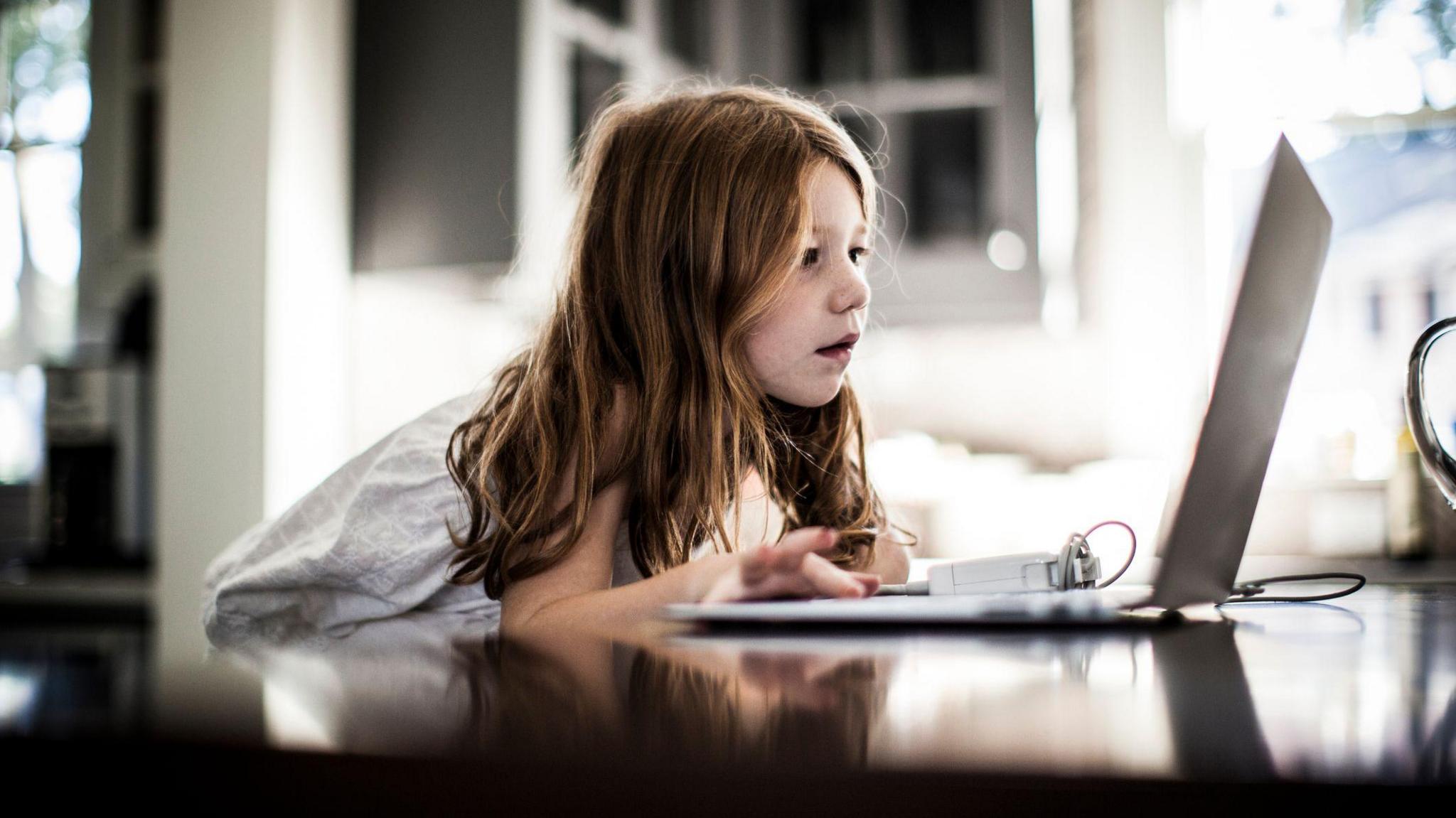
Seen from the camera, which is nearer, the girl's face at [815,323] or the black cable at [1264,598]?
the black cable at [1264,598]

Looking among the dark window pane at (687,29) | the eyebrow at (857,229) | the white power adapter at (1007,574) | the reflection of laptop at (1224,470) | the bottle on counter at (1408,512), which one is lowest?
the bottle on counter at (1408,512)

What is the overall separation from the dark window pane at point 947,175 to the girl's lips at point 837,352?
1.33 meters

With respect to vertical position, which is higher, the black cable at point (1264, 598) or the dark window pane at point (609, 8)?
the dark window pane at point (609, 8)

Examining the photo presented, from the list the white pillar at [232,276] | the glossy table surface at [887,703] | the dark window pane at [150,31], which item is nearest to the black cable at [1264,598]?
the glossy table surface at [887,703]

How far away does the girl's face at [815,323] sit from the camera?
3.32ft

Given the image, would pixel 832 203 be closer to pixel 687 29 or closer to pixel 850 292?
pixel 850 292

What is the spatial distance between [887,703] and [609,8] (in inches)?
95.8

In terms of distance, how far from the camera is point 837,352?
3.41ft

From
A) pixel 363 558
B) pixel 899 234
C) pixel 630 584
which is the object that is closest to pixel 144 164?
pixel 899 234

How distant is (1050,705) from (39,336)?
12.2 feet

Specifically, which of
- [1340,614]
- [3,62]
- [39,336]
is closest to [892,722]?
[1340,614]

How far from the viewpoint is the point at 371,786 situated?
25 centimetres

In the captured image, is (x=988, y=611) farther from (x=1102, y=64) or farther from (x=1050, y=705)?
(x=1102, y=64)

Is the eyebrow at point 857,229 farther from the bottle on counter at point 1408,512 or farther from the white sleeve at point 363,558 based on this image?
the bottle on counter at point 1408,512
